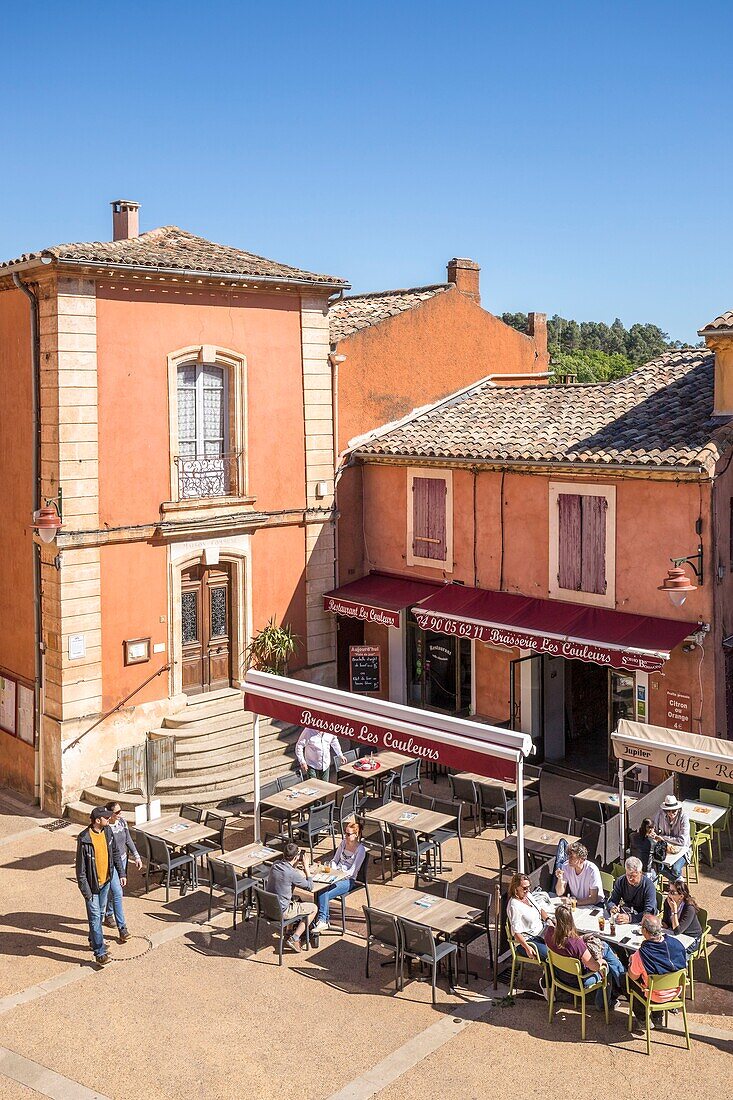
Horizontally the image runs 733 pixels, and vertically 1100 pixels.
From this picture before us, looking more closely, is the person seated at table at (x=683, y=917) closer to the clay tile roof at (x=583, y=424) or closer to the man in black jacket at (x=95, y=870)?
the man in black jacket at (x=95, y=870)

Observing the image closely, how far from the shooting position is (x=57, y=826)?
58.2 feet

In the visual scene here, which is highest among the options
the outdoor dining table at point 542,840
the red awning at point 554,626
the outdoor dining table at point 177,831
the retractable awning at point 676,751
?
the red awning at point 554,626

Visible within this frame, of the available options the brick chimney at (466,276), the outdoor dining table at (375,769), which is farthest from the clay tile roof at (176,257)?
the outdoor dining table at (375,769)

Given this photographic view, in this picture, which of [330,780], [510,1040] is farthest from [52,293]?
[510,1040]

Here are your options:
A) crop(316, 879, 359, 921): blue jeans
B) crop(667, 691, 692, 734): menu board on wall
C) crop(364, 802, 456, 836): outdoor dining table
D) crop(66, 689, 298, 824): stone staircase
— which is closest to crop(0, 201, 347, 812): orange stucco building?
crop(66, 689, 298, 824): stone staircase

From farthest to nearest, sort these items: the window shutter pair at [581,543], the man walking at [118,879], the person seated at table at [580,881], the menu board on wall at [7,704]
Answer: the menu board on wall at [7,704] → the window shutter pair at [581,543] → the man walking at [118,879] → the person seated at table at [580,881]

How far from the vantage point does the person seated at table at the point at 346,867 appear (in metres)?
13.5

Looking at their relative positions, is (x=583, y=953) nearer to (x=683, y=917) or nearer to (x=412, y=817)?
(x=683, y=917)

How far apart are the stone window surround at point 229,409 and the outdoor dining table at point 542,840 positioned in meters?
8.16

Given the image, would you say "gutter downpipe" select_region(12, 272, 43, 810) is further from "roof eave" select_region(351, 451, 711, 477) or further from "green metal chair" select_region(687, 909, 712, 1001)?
"green metal chair" select_region(687, 909, 712, 1001)

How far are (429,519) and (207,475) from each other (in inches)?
170

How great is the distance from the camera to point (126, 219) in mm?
22562

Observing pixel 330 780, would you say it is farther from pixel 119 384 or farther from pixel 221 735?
pixel 119 384

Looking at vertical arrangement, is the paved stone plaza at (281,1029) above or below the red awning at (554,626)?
below
